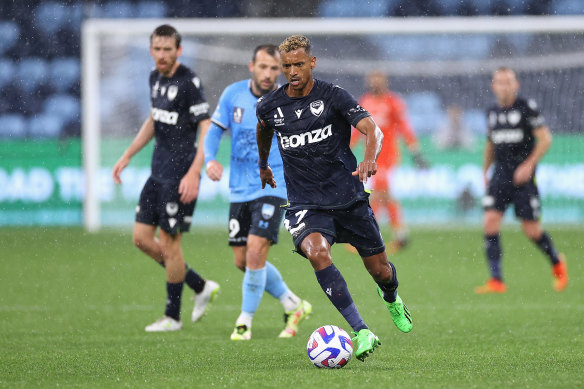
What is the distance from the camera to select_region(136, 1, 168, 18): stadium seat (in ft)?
66.6

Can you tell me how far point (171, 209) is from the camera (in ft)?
24.4

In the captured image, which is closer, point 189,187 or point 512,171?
point 189,187

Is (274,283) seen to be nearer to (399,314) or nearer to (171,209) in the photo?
(171,209)

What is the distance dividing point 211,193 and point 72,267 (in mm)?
4469

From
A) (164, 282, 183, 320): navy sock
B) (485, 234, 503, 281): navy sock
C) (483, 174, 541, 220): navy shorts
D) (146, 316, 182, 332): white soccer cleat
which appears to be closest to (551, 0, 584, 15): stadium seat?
(483, 174, 541, 220): navy shorts

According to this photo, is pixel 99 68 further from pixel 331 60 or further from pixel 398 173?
pixel 398 173

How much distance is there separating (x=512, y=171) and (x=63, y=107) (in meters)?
11.8

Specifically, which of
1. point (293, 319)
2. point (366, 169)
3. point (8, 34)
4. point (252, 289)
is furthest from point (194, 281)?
point (8, 34)

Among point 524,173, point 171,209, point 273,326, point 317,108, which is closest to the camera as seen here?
point 317,108

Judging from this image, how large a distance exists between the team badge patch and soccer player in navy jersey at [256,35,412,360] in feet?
3.60

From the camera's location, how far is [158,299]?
9438 millimetres

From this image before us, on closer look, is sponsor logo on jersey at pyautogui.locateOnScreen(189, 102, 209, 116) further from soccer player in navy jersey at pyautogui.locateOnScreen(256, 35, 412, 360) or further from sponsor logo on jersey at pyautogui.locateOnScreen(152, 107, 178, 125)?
soccer player in navy jersey at pyautogui.locateOnScreen(256, 35, 412, 360)

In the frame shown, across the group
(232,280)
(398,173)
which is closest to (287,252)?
(232,280)

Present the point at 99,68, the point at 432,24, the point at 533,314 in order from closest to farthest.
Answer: the point at 533,314 < the point at 432,24 < the point at 99,68
